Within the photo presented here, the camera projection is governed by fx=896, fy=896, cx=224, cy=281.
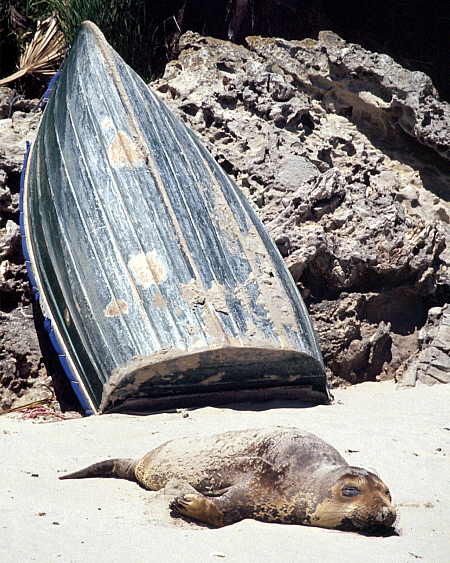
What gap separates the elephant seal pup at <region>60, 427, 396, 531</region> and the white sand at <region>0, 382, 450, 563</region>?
0.06m

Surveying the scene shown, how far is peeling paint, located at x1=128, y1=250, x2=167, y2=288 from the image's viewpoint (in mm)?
4730

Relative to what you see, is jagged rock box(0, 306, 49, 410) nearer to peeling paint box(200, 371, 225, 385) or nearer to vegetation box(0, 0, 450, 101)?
peeling paint box(200, 371, 225, 385)

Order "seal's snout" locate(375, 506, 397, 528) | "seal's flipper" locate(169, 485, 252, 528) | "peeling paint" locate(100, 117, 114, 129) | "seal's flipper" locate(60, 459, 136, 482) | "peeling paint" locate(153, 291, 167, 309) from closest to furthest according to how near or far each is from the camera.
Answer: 1. "seal's snout" locate(375, 506, 397, 528)
2. "seal's flipper" locate(169, 485, 252, 528)
3. "seal's flipper" locate(60, 459, 136, 482)
4. "peeling paint" locate(153, 291, 167, 309)
5. "peeling paint" locate(100, 117, 114, 129)

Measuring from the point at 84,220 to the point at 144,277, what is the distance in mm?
600

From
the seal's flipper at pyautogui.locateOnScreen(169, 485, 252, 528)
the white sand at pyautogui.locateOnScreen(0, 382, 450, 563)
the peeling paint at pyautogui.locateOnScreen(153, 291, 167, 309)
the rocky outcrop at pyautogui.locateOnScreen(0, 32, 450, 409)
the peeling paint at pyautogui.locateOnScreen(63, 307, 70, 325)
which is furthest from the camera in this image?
the rocky outcrop at pyautogui.locateOnScreen(0, 32, 450, 409)

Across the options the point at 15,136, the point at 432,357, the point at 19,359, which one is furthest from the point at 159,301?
the point at 15,136

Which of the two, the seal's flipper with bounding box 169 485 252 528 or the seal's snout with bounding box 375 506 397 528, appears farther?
the seal's flipper with bounding box 169 485 252 528

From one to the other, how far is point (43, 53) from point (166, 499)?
6149mm

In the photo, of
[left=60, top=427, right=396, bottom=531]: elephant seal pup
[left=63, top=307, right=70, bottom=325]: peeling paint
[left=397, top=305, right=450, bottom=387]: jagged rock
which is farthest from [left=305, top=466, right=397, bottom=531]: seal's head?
[left=397, top=305, right=450, bottom=387]: jagged rock

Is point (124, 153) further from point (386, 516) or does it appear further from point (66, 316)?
point (386, 516)

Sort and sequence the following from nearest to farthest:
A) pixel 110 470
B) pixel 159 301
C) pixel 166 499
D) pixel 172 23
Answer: pixel 166 499 < pixel 110 470 < pixel 159 301 < pixel 172 23

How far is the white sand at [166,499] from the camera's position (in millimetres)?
2463

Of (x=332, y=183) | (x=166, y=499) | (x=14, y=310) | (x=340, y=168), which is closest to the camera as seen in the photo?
(x=166, y=499)

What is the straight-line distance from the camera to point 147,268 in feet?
15.7
